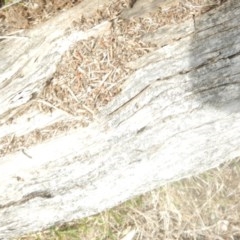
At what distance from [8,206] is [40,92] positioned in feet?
2.11

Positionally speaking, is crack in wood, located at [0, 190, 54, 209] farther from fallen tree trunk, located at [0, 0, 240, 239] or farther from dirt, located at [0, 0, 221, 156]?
dirt, located at [0, 0, 221, 156]

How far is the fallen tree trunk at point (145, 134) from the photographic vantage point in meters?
1.80

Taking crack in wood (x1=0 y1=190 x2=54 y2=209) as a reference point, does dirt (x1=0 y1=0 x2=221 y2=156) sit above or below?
above

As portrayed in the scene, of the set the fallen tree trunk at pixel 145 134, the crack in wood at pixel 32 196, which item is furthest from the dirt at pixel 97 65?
the crack in wood at pixel 32 196

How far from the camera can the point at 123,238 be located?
8.36 feet

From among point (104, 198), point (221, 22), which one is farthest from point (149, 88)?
point (104, 198)

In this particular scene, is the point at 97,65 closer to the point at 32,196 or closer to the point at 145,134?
the point at 145,134

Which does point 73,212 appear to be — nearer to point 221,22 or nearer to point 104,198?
point 104,198

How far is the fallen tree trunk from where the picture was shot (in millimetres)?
1804

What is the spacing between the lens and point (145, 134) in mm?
1926

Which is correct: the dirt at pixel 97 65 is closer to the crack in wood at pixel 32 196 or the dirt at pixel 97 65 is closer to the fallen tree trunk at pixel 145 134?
the fallen tree trunk at pixel 145 134

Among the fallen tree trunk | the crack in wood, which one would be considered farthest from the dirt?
the crack in wood

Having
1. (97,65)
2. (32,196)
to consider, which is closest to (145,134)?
(97,65)

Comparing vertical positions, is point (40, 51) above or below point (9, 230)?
above
